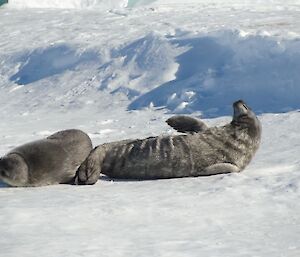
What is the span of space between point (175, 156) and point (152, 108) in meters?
3.05

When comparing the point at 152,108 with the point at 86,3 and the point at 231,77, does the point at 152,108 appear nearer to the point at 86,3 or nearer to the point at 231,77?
the point at 231,77

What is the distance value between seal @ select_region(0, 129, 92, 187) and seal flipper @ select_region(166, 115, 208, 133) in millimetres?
751

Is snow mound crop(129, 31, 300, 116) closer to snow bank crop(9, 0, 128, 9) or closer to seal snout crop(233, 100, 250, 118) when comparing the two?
seal snout crop(233, 100, 250, 118)

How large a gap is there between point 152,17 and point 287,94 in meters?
4.84

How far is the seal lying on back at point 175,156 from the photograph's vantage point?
517 cm

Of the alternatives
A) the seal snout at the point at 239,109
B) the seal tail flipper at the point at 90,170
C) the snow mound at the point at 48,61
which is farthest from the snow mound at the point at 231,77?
the seal tail flipper at the point at 90,170

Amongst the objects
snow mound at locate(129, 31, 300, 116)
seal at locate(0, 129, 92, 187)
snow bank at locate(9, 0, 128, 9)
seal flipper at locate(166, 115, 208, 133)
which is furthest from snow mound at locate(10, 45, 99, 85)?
snow bank at locate(9, 0, 128, 9)

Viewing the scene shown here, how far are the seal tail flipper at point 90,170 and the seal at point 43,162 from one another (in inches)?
1.8

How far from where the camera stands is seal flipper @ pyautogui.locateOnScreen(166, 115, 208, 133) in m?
5.55

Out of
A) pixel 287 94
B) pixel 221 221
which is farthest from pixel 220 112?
pixel 221 221

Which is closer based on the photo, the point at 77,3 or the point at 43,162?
the point at 43,162

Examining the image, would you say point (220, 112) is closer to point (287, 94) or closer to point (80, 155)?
point (287, 94)

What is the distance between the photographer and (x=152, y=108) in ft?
27.0

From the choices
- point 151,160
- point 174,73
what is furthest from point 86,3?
point 151,160
